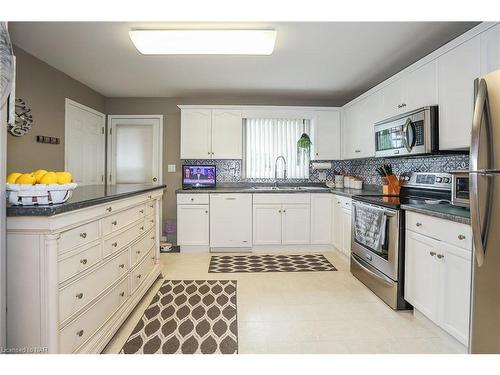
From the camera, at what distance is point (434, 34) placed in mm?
2570

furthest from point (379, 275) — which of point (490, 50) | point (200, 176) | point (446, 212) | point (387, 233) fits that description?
point (200, 176)

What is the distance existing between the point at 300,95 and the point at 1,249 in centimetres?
413

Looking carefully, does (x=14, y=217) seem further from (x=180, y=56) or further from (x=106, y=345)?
(x=180, y=56)

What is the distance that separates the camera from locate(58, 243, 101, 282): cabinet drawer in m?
1.43

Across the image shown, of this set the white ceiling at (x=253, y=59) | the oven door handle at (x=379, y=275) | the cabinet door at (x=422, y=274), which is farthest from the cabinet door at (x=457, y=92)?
the oven door handle at (x=379, y=275)

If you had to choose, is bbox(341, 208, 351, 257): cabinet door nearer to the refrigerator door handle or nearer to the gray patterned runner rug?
the gray patterned runner rug

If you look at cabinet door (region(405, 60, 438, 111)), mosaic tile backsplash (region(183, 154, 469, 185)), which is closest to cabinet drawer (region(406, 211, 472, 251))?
mosaic tile backsplash (region(183, 154, 469, 185))

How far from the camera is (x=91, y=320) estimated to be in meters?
1.69

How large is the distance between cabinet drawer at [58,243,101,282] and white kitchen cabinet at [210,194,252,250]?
2.41m

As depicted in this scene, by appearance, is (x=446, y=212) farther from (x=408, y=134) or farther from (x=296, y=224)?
(x=296, y=224)

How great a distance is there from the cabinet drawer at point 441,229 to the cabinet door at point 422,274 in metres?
0.05

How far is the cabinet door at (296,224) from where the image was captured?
420 cm

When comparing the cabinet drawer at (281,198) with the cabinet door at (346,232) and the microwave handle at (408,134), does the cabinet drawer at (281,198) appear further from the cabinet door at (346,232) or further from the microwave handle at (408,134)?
the microwave handle at (408,134)

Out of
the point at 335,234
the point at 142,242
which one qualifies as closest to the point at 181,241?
the point at 142,242
